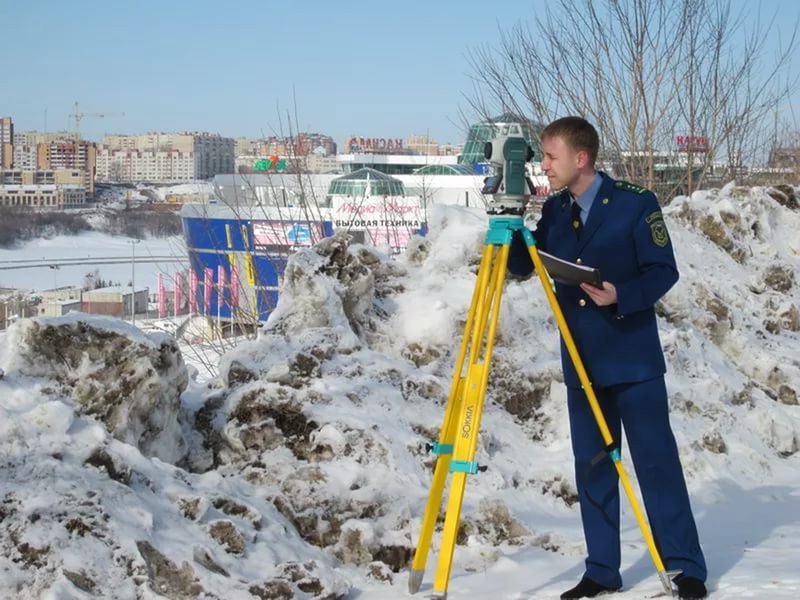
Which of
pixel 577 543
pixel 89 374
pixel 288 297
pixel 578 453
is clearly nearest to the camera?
pixel 578 453

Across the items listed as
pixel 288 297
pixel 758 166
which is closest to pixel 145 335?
pixel 288 297

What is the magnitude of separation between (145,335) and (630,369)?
1.91 meters

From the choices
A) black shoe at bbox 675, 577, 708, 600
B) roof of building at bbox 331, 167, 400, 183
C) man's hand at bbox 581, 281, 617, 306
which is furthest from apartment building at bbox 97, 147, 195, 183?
black shoe at bbox 675, 577, 708, 600

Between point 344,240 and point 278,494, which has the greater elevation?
point 344,240

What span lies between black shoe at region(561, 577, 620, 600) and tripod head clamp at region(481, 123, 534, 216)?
1.25m

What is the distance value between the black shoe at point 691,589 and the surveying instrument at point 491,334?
0.04 m

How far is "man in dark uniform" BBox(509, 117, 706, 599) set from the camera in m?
3.86

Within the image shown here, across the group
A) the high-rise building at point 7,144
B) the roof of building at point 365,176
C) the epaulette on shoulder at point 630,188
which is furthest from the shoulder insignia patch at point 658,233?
the high-rise building at point 7,144

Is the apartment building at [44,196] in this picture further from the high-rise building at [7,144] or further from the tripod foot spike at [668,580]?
the tripod foot spike at [668,580]

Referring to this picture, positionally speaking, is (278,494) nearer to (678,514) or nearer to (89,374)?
(89,374)

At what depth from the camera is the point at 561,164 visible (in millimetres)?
3902

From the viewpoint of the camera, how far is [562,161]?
12.8 ft

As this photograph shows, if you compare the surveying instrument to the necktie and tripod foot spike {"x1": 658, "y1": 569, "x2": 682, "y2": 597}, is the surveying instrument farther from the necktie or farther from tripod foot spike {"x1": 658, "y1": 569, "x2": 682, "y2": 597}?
the necktie

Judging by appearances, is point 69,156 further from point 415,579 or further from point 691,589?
point 691,589
